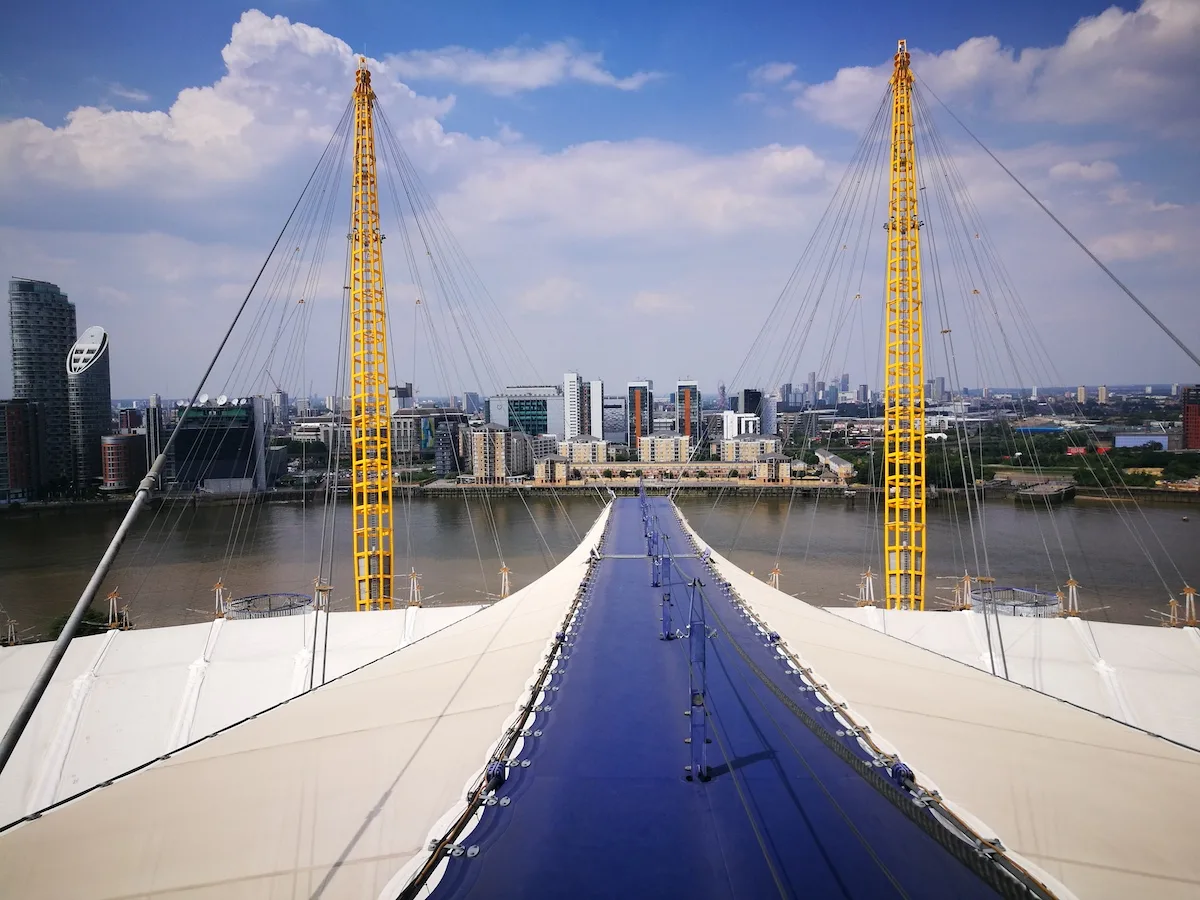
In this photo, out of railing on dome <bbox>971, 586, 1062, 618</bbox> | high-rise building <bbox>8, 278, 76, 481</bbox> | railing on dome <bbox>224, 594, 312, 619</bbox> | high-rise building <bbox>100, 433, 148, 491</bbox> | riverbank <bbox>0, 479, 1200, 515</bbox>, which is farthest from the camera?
high-rise building <bbox>100, 433, 148, 491</bbox>

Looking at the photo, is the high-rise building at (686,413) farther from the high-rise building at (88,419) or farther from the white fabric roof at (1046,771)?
the white fabric roof at (1046,771)

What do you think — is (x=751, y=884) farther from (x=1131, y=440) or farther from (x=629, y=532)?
A: (x=1131, y=440)

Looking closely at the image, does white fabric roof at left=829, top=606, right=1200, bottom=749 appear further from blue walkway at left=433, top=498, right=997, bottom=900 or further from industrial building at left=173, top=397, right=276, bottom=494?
industrial building at left=173, top=397, right=276, bottom=494

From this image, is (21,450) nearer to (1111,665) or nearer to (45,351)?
(45,351)

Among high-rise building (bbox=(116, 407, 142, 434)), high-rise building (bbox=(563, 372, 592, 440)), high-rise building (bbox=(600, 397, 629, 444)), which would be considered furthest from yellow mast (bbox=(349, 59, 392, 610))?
high-rise building (bbox=(600, 397, 629, 444))

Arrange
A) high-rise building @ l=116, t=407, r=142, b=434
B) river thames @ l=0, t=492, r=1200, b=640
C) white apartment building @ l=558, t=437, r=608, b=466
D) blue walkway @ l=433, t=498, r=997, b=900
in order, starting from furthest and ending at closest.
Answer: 1. white apartment building @ l=558, t=437, r=608, b=466
2. high-rise building @ l=116, t=407, r=142, b=434
3. river thames @ l=0, t=492, r=1200, b=640
4. blue walkway @ l=433, t=498, r=997, b=900

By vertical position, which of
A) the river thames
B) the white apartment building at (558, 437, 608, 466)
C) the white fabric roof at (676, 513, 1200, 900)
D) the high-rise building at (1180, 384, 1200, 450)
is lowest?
the river thames

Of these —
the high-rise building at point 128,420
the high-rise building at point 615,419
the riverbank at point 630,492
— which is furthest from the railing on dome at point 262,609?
the high-rise building at point 615,419

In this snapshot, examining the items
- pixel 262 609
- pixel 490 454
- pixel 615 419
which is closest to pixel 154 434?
pixel 262 609
